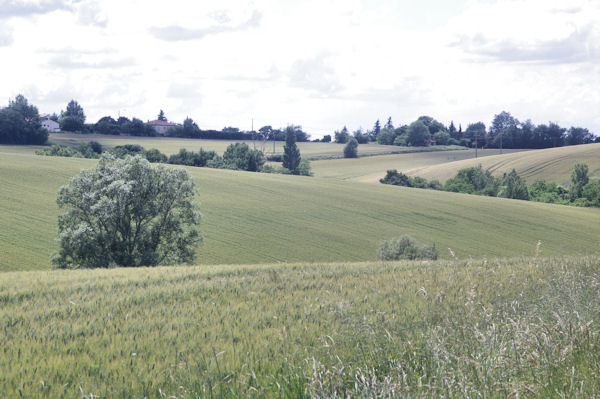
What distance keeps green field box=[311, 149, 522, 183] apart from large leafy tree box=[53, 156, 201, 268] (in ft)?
267

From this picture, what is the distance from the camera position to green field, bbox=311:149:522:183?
121 m

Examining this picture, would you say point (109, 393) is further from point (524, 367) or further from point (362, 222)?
point (362, 222)

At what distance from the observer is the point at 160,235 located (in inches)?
1264

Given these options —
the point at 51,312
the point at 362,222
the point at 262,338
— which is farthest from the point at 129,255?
the point at 362,222

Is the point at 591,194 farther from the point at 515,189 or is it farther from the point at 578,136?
the point at 578,136

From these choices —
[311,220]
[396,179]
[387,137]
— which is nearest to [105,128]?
[396,179]

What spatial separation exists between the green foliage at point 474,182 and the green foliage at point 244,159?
39.8 meters

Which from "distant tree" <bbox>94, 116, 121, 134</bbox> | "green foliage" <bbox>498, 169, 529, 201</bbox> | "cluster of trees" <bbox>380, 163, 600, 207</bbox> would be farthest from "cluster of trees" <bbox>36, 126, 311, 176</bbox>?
"green foliage" <bbox>498, 169, 529, 201</bbox>

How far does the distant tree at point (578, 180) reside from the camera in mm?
96188

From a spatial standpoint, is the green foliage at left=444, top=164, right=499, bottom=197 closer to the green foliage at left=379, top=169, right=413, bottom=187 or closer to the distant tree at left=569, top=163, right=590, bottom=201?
the green foliage at left=379, top=169, right=413, bottom=187

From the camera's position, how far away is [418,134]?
17825 centimetres

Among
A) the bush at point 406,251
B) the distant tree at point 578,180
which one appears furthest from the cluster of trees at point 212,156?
the bush at point 406,251

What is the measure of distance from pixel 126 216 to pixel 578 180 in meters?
91.3

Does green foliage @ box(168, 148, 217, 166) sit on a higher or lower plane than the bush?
higher
